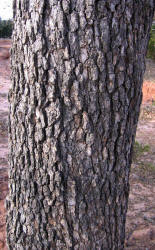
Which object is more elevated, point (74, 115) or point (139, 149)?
point (74, 115)

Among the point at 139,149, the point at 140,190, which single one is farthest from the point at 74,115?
the point at 139,149

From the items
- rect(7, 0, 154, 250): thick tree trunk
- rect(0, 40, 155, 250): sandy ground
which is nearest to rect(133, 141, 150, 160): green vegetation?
rect(0, 40, 155, 250): sandy ground

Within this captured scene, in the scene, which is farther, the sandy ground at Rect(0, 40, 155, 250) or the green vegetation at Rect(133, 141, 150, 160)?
the green vegetation at Rect(133, 141, 150, 160)

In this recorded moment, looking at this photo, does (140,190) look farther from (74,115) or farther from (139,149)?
(74,115)

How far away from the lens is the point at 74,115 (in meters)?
1.58

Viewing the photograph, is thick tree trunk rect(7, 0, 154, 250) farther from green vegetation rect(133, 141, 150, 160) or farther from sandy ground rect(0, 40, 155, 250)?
green vegetation rect(133, 141, 150, 160)

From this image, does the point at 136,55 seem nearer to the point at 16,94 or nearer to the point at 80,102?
the point at 80,102

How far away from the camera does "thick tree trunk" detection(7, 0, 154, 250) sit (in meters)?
1.47

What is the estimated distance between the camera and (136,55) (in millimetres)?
1593

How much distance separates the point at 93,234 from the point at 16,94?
40.6 inches

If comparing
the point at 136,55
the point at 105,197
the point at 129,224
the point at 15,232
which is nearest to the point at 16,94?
the point at 136,55

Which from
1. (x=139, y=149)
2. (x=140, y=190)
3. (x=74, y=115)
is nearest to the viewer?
(x=74, y=115)

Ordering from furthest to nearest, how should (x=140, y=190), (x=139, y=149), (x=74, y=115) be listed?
(x=139, y=149)
(x=140, y=190)
(x=74, y=115)

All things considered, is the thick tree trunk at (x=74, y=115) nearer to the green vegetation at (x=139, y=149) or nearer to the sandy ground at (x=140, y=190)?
the sandy ground at (x=140, y=190)
